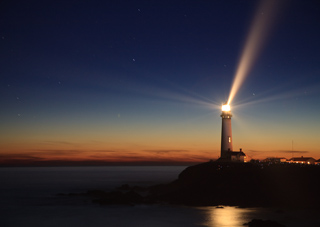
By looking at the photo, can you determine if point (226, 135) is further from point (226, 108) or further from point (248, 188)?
point (248, 188)

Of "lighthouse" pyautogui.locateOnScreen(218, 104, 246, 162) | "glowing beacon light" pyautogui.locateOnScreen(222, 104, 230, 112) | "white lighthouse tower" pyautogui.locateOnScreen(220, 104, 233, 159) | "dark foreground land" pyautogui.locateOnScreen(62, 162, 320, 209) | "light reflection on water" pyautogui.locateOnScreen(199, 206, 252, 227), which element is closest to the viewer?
"light reflection on water" pyautogui.locateOnScreen(199, 206, 252, 227)

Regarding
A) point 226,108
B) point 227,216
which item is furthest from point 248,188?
point 226,108

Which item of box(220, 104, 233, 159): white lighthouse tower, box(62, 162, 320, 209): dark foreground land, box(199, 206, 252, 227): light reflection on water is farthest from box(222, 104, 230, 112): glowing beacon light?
box(199, 206, 252, 227): light reflection on water

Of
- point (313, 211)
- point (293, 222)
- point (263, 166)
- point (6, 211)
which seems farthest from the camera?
point (263, 166)

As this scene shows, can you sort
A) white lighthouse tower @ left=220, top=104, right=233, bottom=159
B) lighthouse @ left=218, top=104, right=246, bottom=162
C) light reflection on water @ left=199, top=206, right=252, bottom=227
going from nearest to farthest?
light reflection on water @ left=199, top=206, right=252, bottom=227 < lighthouse @ left=218, top=104, right=246, bottom=162 < white lighthouse tower @ left=220, top=104, right=233, bottom=159

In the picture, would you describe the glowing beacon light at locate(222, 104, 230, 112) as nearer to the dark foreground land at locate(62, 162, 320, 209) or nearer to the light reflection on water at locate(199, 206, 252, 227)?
the dark foreground land at locate(62, 162, 320, 209)

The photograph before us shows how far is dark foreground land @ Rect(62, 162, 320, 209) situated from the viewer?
4438cm

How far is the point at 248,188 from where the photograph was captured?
4700cm

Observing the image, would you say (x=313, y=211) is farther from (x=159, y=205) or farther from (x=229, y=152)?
(x=229, y=152)

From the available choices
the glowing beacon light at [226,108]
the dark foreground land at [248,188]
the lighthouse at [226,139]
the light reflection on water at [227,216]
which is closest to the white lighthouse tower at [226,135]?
the lighthouse at [226,139]

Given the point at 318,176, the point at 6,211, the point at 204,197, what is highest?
the point at 318,176

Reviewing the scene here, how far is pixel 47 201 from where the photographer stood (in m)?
59.4

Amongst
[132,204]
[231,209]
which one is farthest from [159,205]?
[231,209]

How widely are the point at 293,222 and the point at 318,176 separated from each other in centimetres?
1442
